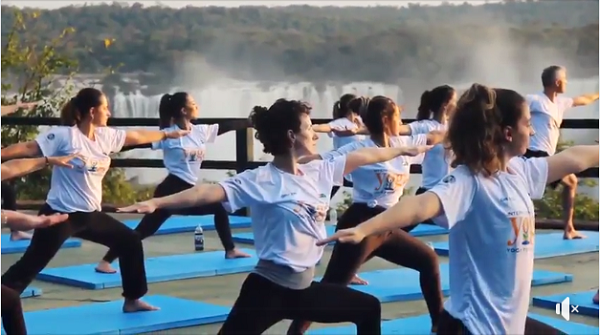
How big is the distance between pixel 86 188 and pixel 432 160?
2595 millimetres

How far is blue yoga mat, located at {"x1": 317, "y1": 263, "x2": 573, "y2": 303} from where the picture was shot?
7691 millimetres

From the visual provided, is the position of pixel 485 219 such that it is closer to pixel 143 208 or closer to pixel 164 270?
pixel 143 208

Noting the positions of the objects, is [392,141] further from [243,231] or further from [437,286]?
[243,231]

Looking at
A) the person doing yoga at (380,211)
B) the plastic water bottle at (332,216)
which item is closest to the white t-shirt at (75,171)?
the person doing yoga at (380,211)

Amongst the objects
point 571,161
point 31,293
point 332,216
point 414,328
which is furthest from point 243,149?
point 571,161

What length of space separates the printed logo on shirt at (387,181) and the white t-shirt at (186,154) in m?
2.69

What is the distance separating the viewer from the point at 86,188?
7117 mm

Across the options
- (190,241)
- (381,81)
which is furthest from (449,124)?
(381,81)

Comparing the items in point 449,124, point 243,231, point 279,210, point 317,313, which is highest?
point 449,124

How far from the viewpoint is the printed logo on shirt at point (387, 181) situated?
688cm

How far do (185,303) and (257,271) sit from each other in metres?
2.62

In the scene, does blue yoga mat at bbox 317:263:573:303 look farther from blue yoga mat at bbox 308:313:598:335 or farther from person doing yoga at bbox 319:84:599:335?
person doing yoga at bbox 319:84:599:335

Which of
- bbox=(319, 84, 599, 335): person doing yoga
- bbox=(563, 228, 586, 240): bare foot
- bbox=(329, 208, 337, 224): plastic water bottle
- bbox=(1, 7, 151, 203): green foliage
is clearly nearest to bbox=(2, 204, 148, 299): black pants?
bbox=(319, 84, 599, 335): person doing yoga

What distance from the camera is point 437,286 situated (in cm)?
626
